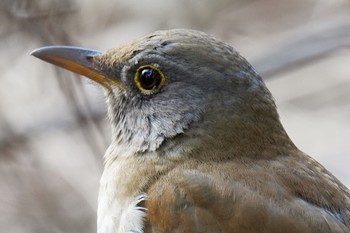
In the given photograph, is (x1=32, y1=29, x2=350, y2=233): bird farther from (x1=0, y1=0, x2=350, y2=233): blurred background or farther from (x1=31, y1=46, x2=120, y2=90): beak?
(x1=0, y1=0, x2=350, y2=233): blurred background

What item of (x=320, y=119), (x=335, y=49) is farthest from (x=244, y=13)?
(x=335, y=49)

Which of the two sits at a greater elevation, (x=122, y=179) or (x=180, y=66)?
(x=180, y=66)

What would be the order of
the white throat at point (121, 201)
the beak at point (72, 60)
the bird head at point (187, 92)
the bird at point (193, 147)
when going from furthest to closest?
1. the beak at point (72, 60)
2. the bird head at point (187, 92)
3. the white throat at point (121, 201)
4. the bird at point (193, 147)

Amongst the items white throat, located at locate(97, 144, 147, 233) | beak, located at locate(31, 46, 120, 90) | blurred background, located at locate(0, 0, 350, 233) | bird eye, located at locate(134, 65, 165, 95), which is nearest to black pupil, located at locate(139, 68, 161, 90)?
bird eye, located at locate(134, 65, 165, 95)

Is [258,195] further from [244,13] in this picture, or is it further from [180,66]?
[244,13]

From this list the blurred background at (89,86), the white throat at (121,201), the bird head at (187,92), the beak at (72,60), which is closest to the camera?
the white throat at (121,201)

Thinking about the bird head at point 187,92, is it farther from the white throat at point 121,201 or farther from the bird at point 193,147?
the white throat at point 121,201

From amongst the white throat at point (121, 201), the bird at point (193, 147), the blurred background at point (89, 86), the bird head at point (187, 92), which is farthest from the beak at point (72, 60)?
the blurred background at point (89, 86)
